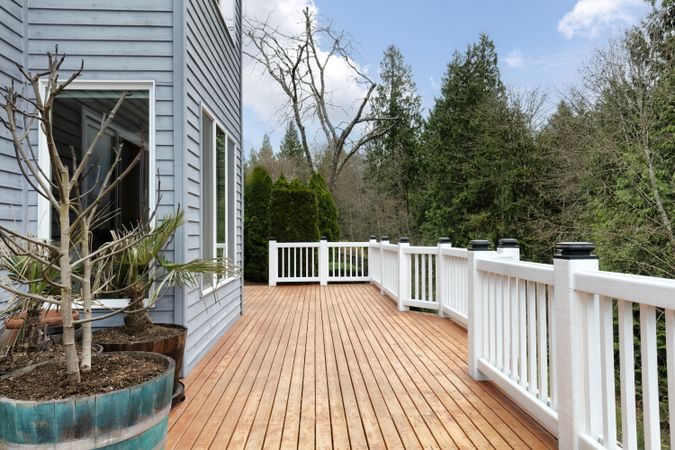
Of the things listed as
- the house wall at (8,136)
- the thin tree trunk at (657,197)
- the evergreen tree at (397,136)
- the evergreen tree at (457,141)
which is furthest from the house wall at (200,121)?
the evergreen tree at (397,136)

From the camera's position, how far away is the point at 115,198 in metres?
3.57

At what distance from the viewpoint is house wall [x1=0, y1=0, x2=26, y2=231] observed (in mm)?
2832

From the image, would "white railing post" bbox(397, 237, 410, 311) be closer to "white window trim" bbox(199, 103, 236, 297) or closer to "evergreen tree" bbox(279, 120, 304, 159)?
"white window trim" bbox(199, 103, 236, 297)

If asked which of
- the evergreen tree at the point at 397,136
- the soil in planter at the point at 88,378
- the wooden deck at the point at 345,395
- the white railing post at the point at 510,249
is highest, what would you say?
the evergreen tree at the point at 397,136

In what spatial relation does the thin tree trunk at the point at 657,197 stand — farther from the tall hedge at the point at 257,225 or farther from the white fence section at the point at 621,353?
the tall hedge at the point at 257,225

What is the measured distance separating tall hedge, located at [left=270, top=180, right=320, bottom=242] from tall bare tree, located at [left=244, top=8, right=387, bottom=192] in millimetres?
5192

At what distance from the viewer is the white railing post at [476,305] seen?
9.61ft

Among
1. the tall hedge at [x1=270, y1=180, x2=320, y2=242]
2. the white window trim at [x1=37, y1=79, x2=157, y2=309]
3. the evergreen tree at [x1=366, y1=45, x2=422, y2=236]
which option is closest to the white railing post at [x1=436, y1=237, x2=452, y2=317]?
the white window trim at [x1=37, y1=79, x2=157, y2=309]

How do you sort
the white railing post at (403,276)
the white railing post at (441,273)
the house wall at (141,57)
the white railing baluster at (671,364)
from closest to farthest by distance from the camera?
the white railing baluster at (671,364) < the house wall at (141,57) < the white railing post at (441,273) < the white railing post at (403,276)

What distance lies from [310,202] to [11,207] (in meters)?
7.25

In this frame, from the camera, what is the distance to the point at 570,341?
183 cm

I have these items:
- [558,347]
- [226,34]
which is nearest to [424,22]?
[226,34]

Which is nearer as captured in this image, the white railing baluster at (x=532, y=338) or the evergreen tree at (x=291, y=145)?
the white railing baluster at (x=532, y=338)

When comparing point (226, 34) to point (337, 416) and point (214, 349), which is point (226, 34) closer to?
point (214, 349)
